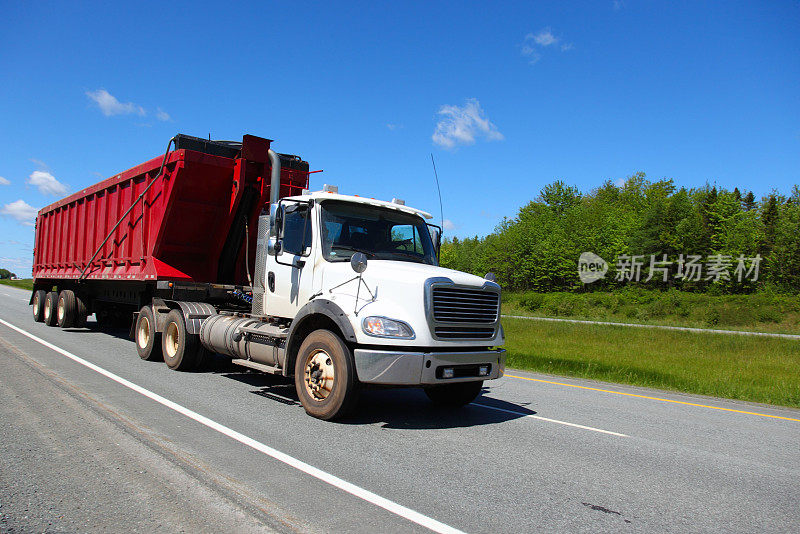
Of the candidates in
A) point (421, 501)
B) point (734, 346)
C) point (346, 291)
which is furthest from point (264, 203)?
point (734, 346)

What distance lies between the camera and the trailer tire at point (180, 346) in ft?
31.2

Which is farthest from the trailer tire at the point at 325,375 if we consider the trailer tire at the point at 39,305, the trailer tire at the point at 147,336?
the trailer tire at the point at 39,305

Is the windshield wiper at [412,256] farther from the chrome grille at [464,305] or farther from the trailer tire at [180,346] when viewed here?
the trailer tire at [180,346]

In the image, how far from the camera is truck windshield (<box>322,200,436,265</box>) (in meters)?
7.17

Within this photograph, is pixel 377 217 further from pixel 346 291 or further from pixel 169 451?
pixel 169 451

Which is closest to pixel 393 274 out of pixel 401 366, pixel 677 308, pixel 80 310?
pixel 401 366

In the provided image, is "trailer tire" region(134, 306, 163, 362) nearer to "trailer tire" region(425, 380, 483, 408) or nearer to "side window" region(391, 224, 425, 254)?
"side window" region(391, 224, 425, 254)

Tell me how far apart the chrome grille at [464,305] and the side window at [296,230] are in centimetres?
205

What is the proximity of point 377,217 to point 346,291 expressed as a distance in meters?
1.51

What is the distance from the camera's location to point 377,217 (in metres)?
7.62

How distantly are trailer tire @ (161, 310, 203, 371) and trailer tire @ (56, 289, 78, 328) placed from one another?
7718mm

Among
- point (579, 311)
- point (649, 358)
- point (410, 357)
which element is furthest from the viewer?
point (579, 311)

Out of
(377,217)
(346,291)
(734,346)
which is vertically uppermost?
(377,217)

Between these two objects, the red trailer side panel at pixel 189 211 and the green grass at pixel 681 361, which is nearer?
the red trailer side panel at pixel 189 211
